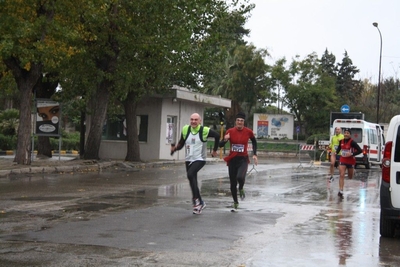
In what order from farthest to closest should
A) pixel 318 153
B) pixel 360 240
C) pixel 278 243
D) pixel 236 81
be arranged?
pixel 236 81 → pixel 318 153 → pixel 360 240 → pixel 278 243

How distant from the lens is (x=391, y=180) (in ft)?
31.6

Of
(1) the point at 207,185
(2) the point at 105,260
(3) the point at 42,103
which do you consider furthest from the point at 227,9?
(2) the point at 105,260

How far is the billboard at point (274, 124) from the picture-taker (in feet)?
222

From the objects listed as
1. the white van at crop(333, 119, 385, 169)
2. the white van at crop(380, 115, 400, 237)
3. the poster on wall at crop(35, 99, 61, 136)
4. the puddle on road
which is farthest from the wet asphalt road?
the white van at crop(333, 119, 385, 169)

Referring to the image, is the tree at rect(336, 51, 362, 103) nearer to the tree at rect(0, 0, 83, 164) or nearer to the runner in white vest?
the tree at rect(0, 0, 83, 164)

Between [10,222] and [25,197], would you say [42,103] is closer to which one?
[25,197]

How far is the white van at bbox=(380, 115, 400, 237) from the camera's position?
9.55 m

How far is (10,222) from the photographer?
10.0 meters

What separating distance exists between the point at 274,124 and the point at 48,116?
45010 mm

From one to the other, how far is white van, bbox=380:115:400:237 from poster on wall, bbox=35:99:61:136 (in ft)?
57.7

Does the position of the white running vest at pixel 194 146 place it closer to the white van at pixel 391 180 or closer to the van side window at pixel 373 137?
the white van at pixel 391 180

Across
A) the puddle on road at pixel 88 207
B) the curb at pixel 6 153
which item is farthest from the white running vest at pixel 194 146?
the curb at pixel 6 153

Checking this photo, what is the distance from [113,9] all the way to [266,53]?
45108 millimetres

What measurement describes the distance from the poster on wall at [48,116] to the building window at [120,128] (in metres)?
8.86
